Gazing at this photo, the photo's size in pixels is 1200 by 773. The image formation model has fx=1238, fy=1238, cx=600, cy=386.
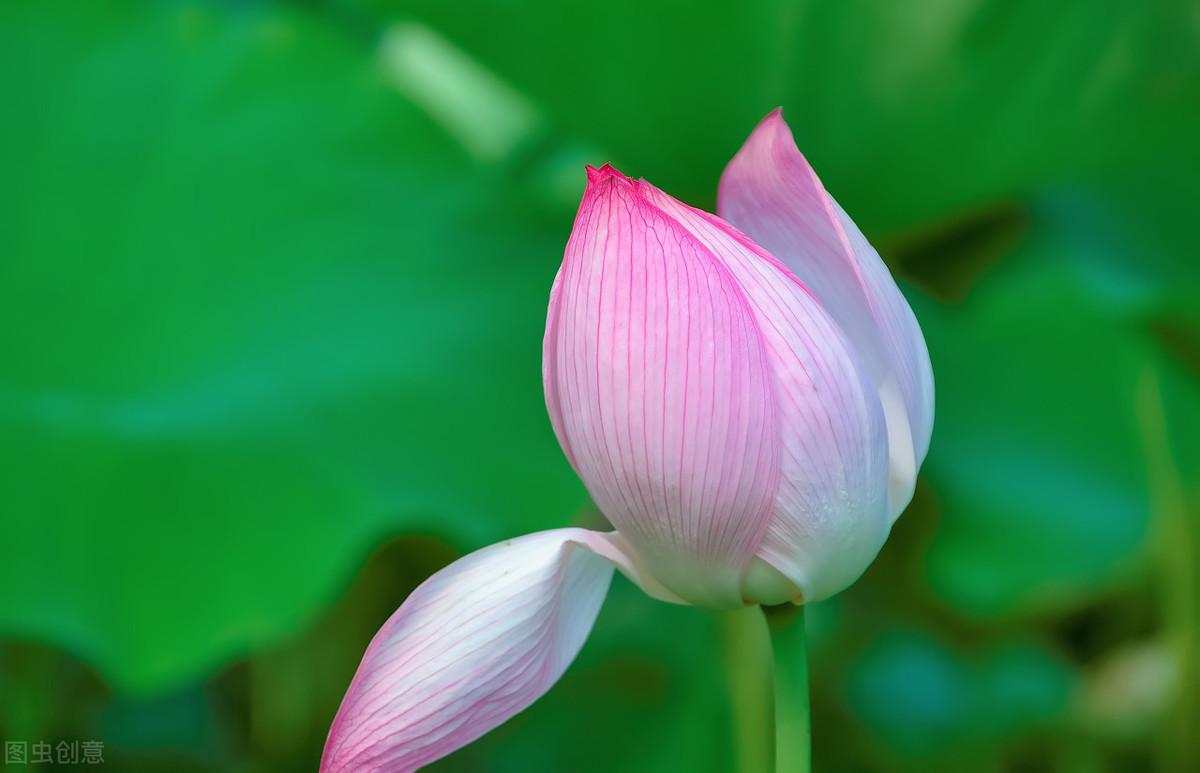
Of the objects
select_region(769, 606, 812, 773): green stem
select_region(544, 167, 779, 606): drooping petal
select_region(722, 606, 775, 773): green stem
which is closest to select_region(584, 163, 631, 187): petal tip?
select_region(544, 167, 779, 606): drooping petal

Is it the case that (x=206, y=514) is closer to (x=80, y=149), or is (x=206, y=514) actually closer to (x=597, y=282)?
(x=80, y=149)

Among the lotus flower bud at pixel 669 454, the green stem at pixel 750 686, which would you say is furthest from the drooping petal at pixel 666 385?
the green stem at pixel 750 686

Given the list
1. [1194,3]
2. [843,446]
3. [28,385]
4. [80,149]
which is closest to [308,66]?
[80,149]

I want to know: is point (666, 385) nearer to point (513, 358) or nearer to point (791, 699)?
point (791, 699)

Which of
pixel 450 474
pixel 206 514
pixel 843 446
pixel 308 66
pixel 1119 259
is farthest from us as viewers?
pixel 1119 259

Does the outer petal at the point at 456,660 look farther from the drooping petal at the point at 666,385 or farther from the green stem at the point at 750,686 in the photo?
the green stem at the point at 750,686

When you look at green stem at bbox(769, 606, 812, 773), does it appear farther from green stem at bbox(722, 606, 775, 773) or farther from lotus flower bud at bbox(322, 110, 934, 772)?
green stem at bbox(722, 606, 775, 773)
